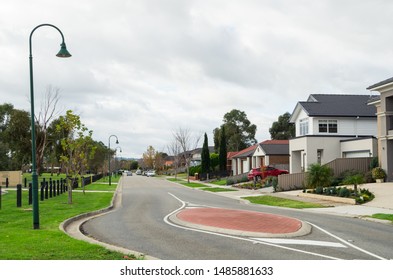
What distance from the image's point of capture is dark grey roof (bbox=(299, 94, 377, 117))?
43.4m

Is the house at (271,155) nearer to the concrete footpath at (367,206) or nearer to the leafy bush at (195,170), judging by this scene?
the leafy bush at (195,170)

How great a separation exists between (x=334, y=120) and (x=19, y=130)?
4117cm

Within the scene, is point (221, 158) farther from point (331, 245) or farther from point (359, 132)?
point (331, 245)

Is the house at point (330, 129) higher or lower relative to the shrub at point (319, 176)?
higher

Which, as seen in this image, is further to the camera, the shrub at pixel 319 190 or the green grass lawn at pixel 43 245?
the shrub at pixel 319 190

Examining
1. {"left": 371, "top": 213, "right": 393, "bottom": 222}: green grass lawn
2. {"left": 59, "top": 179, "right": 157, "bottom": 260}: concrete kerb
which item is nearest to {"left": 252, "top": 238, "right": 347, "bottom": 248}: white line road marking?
{"left": 59, "top": 179, "right": 157, "bottom": 260}: concrete kerb

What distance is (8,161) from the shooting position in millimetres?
57438

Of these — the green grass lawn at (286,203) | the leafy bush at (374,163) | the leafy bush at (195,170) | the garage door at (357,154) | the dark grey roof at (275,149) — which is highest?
the dark grey roof at (275,149)

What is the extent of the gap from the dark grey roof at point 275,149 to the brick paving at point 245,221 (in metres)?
35.9

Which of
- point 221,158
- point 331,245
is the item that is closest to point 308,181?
point 331,245

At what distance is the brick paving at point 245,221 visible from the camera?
1445 cm

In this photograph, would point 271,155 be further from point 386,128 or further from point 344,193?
point 344,193

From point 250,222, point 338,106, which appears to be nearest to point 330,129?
point 338,106

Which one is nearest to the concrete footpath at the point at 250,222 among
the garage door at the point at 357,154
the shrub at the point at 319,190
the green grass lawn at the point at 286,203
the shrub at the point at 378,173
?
the green grass lawn at the point at 286,203
